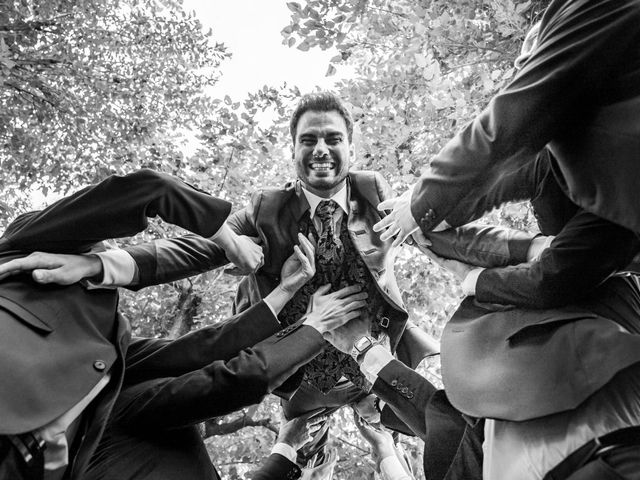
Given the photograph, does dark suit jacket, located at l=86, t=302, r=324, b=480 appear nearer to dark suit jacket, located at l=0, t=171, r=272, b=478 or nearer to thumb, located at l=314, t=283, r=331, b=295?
dark suit jacket, located at l=0, t=171, r=272, b=478

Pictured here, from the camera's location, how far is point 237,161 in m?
7.77

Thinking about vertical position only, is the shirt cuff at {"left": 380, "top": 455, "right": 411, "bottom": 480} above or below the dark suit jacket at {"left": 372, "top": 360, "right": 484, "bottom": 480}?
below

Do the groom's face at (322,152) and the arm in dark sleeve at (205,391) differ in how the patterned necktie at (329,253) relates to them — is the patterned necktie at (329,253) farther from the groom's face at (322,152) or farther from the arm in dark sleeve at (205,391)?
the arm in dark sleeve at (205,391)

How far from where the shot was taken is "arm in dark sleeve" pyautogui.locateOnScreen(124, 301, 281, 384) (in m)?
3.19

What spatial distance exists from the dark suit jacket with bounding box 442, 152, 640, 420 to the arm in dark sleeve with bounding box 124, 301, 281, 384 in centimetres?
135

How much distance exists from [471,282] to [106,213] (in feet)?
5.88

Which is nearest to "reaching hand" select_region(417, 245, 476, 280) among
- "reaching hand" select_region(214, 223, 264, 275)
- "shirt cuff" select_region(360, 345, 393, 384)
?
"shirt cuff" select_region(360, 345, 393, 384)

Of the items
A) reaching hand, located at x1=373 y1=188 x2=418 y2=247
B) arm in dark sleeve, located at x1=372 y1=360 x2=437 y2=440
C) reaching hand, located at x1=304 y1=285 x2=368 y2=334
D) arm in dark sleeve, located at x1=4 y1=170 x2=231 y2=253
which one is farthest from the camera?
reaching hand, located at x1=304 y1=285 x2=368 y2=334

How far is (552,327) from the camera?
6.64ft

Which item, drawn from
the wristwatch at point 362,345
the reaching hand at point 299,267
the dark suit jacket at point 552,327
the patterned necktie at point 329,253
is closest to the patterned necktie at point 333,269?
the patterned necktie at point 329,253

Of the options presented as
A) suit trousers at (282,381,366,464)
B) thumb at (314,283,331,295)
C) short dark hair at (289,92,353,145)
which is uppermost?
short dark hair at (289,92,353,145)

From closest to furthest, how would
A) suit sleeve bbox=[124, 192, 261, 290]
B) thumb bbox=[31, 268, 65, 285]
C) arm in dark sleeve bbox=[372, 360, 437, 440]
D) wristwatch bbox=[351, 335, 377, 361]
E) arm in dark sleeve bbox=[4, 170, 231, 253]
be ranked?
thumb bbox=[31, 268, 65, 285] < arm in dark sleeve bbox=[4, 170, 231, 253] < arm in dark sleeve bbox=[372, 360, 437, 440] < suit sleeve bbox=[124, 192, 261, 290] < wristwatch bbox=[351, 335, 377, 361]

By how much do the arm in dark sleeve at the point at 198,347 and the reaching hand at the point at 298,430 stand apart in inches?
63.8

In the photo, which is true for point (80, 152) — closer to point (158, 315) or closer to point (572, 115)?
point (158, 315)
